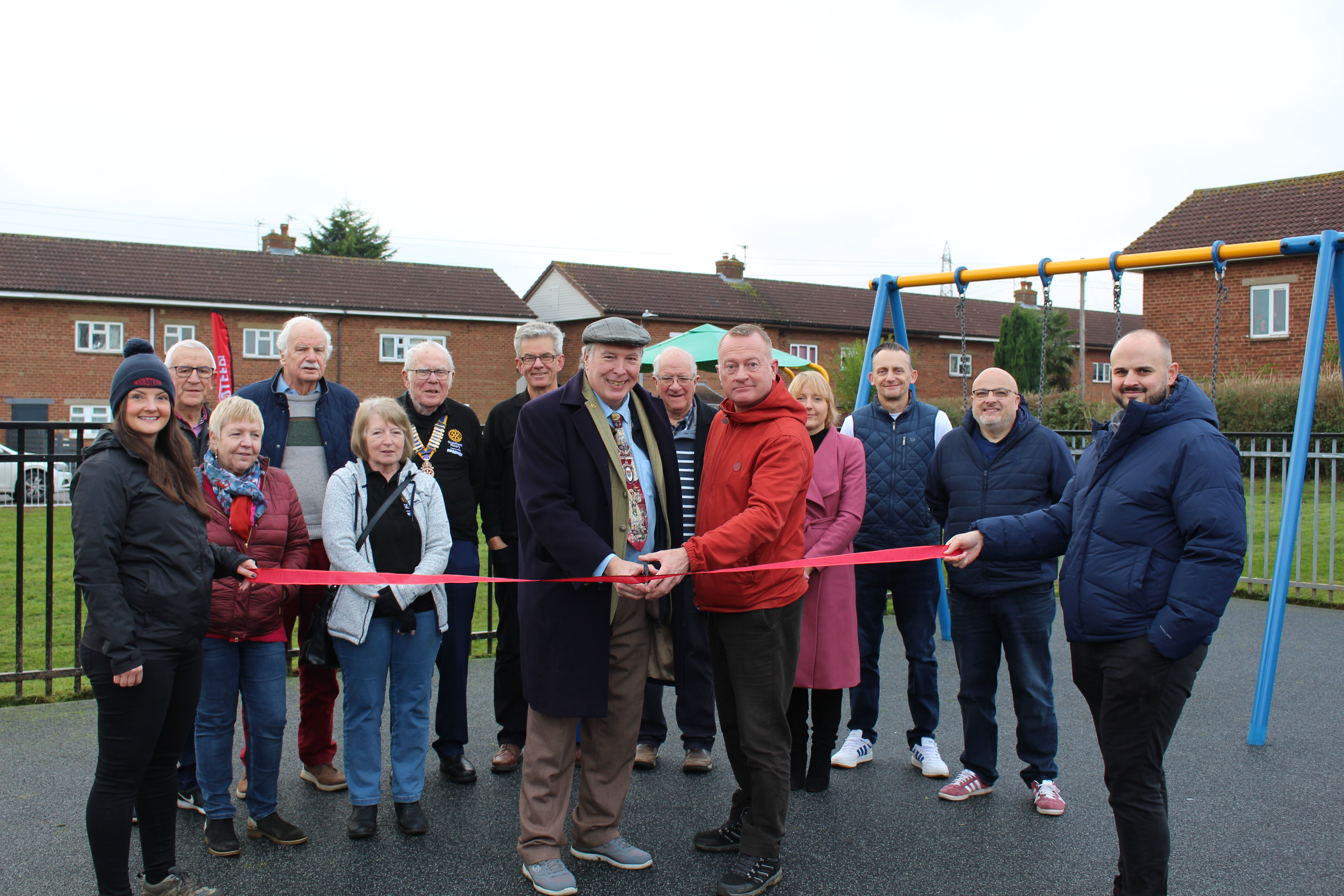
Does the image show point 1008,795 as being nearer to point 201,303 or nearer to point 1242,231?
point 1242,231

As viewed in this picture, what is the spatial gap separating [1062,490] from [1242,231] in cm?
2235

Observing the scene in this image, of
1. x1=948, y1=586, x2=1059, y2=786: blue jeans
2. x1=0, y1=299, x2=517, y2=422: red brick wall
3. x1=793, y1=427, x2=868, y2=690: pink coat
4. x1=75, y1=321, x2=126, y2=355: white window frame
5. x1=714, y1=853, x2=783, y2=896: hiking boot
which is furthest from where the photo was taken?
x1=75, y1=321, x2=126, y2=355: white window frame

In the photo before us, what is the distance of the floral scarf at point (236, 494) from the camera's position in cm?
371

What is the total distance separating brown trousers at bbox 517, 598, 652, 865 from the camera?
3.50 metres

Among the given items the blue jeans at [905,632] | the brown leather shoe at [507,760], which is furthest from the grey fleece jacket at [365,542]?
the blue jeans at [905,632]

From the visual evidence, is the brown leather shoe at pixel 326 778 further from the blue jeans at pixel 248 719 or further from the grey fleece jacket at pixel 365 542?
the grey fleece jacket at pixel 365 542

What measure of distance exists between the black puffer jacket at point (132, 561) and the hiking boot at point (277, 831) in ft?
3.35

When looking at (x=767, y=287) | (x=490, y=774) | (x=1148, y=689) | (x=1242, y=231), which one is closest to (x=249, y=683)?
(x=490, y=774)

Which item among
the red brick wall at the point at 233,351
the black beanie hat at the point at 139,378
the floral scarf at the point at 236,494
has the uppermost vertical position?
the red brick wall at the point at 233,351

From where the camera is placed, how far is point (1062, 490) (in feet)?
14.0

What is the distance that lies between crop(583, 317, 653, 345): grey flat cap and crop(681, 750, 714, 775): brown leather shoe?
2221 millimetres

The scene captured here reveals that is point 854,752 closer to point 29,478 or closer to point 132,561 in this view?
point 132,561

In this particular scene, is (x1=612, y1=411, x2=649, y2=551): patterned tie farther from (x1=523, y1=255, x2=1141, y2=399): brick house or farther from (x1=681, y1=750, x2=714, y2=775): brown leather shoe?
(x1=523, y1=255, x2=1141, y2=399): brick house

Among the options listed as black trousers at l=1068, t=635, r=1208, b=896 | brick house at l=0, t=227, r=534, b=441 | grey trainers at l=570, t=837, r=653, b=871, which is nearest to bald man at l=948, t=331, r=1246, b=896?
black trousers at l=1068, t=635, r=1208, b=896
